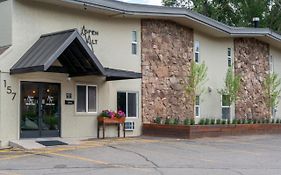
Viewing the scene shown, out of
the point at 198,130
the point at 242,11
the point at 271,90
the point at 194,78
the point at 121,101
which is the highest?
the point at 242,11

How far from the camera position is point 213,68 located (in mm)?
26938

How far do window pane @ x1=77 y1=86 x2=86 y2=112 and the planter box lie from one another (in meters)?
3.62

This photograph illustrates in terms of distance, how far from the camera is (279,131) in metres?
26.8

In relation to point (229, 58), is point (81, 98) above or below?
below

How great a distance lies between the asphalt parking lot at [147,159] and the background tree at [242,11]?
26.1 metres

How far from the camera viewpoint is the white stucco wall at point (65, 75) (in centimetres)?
1753

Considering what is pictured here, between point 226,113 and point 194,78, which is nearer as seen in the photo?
point 194,78

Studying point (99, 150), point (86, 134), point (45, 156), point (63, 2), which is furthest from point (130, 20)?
point (45, 156)

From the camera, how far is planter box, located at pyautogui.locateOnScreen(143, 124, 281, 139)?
67.4 feet

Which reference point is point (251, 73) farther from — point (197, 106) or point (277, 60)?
point (197, 106)

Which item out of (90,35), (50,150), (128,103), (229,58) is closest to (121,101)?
(128,103)

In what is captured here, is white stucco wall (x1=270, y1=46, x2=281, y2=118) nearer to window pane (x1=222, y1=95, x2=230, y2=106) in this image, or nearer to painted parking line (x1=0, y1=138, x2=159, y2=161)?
window pane (x1=222, y1=95, x2=230, y2=106)

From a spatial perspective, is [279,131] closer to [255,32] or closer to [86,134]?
[255,32]

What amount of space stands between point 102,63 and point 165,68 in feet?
13.3
